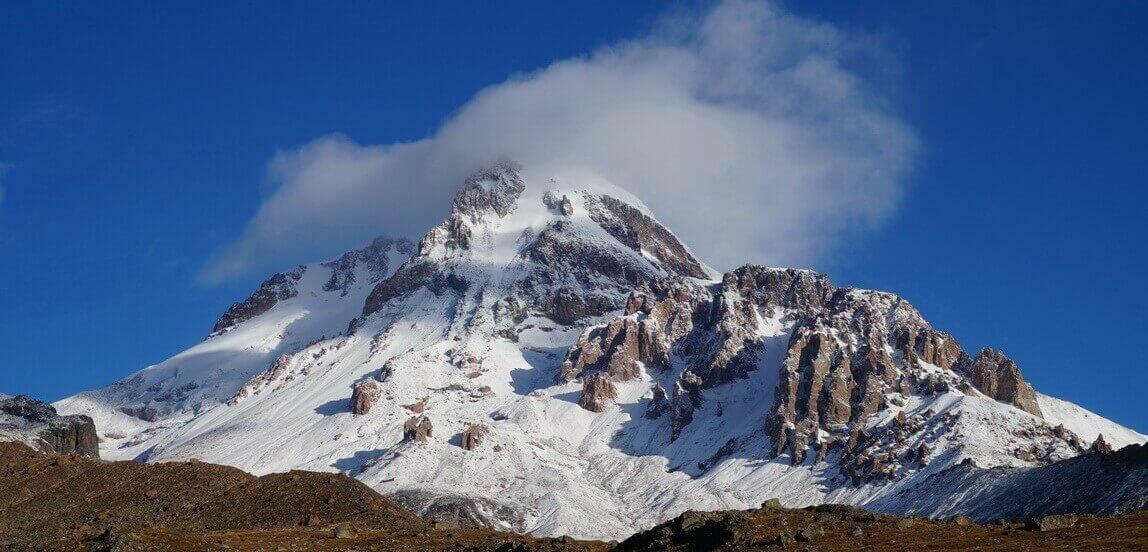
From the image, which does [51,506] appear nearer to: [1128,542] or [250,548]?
[250,548]

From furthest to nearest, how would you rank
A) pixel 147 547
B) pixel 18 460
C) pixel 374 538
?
pixel 18 460, pixel 374 538, pixel 147 547

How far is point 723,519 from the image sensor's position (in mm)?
70188

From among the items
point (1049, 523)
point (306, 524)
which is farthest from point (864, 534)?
point (306, 524)

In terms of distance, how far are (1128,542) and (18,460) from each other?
13112 centimetres

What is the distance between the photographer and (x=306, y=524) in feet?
367

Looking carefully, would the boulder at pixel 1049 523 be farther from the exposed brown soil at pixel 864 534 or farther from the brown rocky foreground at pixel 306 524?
the exposed brown soil at pixel 864 534

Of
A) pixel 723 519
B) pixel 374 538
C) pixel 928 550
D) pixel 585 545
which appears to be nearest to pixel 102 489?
pixel 374 538

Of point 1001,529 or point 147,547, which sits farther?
point 147,547

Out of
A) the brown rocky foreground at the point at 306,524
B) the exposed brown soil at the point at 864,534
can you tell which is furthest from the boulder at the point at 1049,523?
the exposed brown soil at the point at 864,534

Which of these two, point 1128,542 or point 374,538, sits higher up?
point 374,538

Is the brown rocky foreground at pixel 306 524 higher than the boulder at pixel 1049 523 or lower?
higher

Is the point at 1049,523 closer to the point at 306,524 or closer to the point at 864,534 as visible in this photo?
the point at 864,534

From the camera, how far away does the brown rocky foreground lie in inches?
2613

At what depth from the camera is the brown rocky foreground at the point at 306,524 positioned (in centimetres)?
6638
